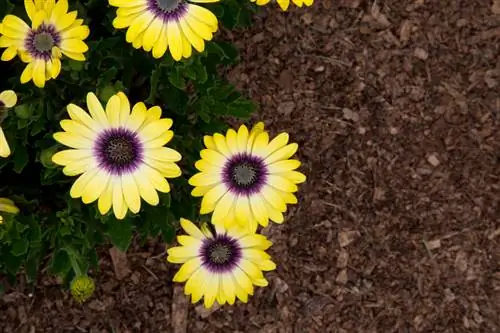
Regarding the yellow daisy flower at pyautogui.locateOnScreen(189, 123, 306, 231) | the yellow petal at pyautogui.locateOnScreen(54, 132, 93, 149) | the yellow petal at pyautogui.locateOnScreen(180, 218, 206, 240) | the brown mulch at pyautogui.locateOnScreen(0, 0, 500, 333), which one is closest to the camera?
the yellow petal at pyautogui.locateOnScreen(54, 132, 93, 149)

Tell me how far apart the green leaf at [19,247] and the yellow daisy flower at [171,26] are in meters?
0.74

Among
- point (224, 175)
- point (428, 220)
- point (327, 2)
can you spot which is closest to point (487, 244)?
point (428, 220)

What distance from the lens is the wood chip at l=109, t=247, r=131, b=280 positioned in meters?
3.30

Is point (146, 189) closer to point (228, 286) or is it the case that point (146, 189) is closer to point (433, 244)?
point (228, 286)

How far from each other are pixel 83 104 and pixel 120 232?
442mm

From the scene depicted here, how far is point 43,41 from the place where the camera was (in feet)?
7.50

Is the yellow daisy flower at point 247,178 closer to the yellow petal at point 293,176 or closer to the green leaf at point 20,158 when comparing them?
the yellow petal at point 293,176

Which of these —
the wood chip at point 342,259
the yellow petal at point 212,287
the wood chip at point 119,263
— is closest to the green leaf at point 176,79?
the yellow petal at point 212,287

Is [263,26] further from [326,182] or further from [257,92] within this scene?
[326,182]

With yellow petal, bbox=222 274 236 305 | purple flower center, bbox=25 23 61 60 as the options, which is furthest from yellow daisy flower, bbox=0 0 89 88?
yellow petal, bbox=222 274 236 305

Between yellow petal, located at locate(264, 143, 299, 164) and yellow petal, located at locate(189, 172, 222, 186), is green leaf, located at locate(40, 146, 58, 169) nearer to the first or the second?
yellow petal, located at locate(189, 172, 222, 186)

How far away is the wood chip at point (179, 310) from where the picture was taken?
10.9 feet

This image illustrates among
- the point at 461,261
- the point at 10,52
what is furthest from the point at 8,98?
the point at 461,261

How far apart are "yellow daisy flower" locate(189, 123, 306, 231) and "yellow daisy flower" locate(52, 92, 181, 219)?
0.45 ft
